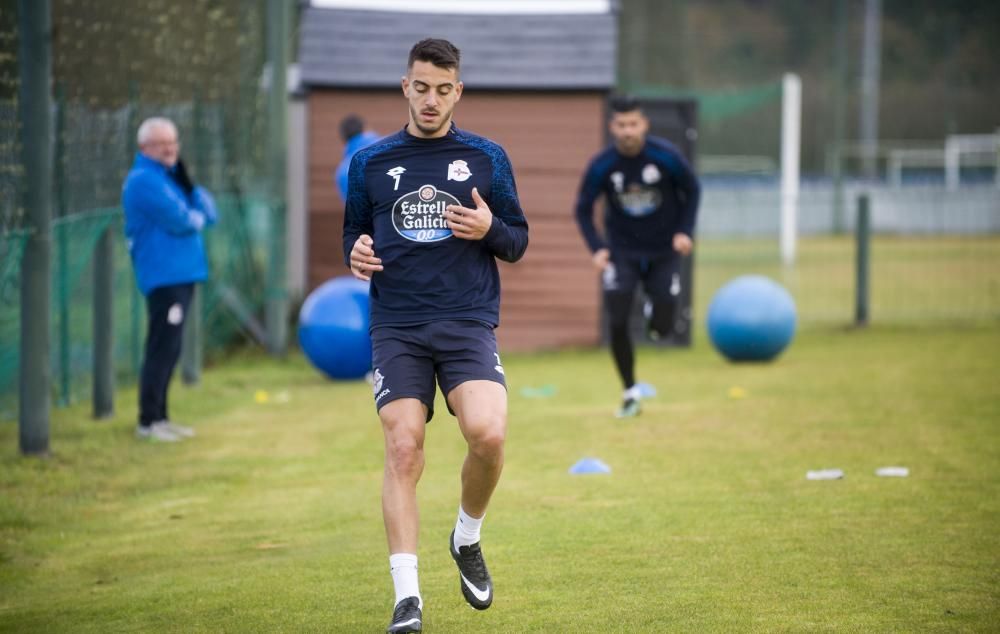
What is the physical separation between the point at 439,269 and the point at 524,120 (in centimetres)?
1112

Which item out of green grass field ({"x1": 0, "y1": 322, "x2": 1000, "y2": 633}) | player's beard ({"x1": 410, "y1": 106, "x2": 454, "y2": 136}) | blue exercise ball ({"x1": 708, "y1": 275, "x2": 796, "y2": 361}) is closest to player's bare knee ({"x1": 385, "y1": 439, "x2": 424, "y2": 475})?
green grass field ({"x1": 0, "y1": 322, "x2": 1000, "y2": 633})

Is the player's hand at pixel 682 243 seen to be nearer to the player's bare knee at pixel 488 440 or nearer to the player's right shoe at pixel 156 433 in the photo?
the player's right shoe at pixel 156 433

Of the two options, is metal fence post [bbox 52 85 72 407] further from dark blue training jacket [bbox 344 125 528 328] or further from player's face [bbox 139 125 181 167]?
dark blue training jacket [bbox 344 125 528 328]

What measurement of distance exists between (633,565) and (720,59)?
41.8 metres

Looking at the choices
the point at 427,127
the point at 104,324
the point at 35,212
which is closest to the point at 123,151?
the point at 104,324

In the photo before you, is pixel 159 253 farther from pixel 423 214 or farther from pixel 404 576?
pixel 404 576

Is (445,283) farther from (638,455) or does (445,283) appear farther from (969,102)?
(969,102)

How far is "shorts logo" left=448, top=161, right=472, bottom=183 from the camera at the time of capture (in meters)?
5.69

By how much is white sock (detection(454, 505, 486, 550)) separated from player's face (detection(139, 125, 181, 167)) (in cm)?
544

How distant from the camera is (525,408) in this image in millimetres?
11883

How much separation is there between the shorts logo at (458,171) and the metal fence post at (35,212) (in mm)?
4464

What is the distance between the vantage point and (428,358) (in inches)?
224

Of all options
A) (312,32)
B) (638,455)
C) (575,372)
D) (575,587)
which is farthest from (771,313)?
(575,587)

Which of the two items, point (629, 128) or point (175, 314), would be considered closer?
point (175, 314)
